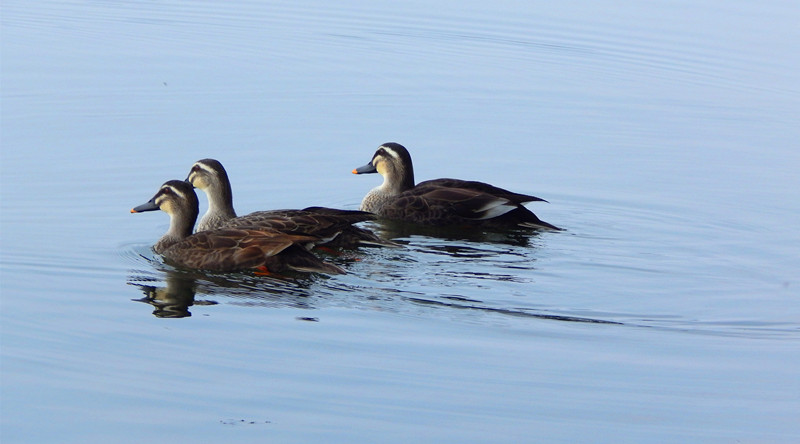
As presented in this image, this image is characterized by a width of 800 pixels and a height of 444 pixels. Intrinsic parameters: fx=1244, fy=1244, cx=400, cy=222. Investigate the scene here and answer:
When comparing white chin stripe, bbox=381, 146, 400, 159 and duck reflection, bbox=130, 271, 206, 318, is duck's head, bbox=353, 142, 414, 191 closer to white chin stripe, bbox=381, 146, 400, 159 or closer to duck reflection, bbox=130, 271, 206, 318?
white chin stripe, bbox=381, 146, 400, 159

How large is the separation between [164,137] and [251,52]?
5.48 metres

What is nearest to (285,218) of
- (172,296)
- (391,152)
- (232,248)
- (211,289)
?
(232,248)

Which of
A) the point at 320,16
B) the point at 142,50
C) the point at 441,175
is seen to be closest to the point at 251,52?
the point at 142,50

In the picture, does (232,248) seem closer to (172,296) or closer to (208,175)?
(172,296)

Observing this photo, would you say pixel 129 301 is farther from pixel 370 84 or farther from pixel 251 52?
pixel 251 52

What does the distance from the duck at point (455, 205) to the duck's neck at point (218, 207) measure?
197cm

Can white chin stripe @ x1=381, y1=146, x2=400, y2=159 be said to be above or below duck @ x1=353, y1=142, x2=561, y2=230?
above

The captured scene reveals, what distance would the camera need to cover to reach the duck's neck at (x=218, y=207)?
1256 cm

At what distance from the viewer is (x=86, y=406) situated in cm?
756

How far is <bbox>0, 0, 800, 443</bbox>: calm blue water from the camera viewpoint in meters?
7.75

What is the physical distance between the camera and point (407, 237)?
512 inches

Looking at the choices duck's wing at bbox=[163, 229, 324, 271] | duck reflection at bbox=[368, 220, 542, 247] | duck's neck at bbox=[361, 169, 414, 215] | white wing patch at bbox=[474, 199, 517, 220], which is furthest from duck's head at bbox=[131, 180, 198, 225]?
white wing patch at bbox=[474, 199, 517, 220]

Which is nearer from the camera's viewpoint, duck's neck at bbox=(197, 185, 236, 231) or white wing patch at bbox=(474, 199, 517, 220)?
duck's neck at bbox=(197, 185, 236, 231)

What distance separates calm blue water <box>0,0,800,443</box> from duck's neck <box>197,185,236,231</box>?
87cm
